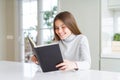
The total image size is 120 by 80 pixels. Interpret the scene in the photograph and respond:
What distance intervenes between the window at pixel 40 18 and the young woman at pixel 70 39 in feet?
8.43

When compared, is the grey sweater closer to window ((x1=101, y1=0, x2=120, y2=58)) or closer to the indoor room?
the indoor room

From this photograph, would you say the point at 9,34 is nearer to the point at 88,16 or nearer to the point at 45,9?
the point at 45,9

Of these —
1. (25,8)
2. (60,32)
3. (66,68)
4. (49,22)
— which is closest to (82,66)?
(66,68)

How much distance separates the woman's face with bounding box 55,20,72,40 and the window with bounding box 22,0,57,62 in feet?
8.49

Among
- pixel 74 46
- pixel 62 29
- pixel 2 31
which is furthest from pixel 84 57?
pixel 2 31

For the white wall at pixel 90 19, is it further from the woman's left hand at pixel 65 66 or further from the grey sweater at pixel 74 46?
the woman's left hand at pixel 65 66

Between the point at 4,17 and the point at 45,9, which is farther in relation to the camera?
the point at 4,17

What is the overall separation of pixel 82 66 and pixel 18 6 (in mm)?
3567

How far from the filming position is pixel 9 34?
488 centimetres

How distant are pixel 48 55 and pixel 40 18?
3.17 meters

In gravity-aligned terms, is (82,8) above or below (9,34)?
above

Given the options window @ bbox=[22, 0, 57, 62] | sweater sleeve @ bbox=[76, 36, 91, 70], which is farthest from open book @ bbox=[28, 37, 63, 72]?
window @ bbox=[22, 0, 57, 62]

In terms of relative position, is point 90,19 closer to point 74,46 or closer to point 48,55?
point 74,46

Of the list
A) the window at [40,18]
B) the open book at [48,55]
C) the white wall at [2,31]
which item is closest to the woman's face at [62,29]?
the open book at [48,55]
